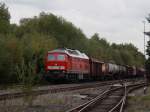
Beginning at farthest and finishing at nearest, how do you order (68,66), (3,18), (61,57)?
1. (3,18)
2. (61,57)
3. (68,66)

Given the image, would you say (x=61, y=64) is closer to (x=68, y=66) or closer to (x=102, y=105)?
(x=68, y=66)

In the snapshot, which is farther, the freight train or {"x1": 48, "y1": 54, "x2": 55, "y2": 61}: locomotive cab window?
{"x1": 48, "y1": 54, "x2": 55, "y2": 61}: locomotive cab window

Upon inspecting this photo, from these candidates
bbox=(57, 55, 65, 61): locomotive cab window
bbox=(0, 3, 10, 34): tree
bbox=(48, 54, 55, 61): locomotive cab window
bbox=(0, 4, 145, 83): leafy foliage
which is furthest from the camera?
bbox=(0, 3, 10, 34): tree

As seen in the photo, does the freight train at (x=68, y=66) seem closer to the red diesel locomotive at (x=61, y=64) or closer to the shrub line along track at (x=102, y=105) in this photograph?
the red diesel locomotive at (x=61, y=64)

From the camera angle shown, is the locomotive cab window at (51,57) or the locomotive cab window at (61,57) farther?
the locomotive cab window at (51,57)

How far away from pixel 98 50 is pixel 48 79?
69.8 m

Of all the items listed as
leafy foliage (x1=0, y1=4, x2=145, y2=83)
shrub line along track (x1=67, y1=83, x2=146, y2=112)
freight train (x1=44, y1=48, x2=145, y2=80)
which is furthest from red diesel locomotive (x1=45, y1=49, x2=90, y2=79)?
shrub line along track (x1=67, y1=83, x2=146, y2=112)

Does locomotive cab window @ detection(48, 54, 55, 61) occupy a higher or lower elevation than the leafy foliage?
lower

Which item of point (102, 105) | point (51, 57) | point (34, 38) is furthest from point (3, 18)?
point (102, 105)

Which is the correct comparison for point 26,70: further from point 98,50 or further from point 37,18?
point 98,50

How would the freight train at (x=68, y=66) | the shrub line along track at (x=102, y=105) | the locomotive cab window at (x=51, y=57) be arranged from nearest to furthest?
1. the shrub line along track at (x=102, y=105)
2. the freight train at (x=68, y=66)
3. the locomotive cab window at (x=51, y=57)

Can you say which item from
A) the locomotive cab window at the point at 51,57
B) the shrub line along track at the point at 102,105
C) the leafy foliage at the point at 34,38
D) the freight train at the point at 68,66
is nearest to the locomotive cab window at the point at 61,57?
the freight train at the point at 68,66

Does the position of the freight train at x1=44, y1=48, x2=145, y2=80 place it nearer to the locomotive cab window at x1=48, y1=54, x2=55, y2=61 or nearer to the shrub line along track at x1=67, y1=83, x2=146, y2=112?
the locomotive cab window at x1=48, y1=54, x2=55, y2=61

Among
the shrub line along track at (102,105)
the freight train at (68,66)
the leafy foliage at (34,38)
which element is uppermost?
the leafy foliage at (34,38)
